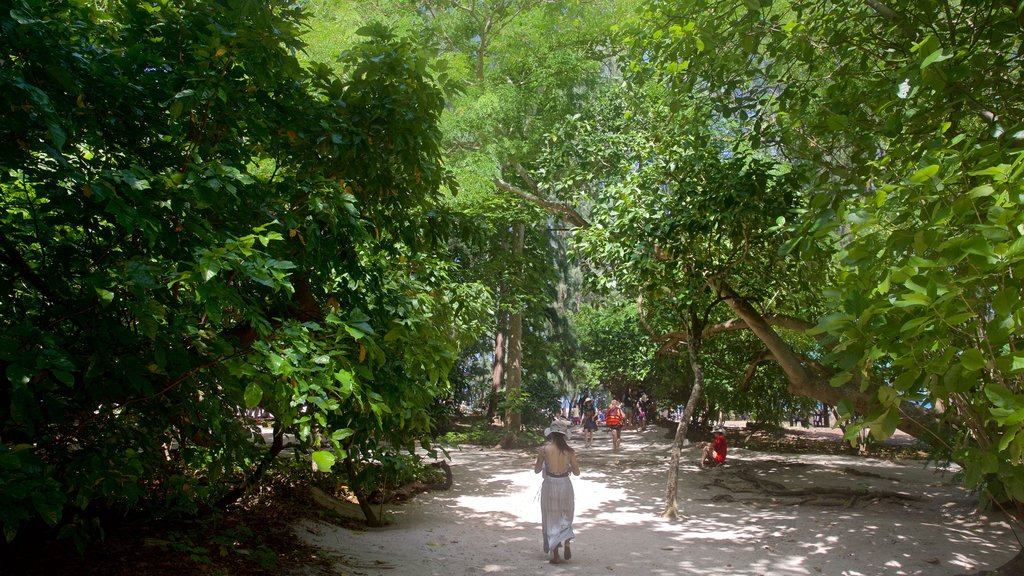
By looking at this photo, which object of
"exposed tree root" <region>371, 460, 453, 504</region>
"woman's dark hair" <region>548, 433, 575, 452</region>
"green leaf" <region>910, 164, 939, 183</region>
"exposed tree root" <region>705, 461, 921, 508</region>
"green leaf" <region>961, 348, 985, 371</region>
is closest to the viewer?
"green leaf" <region>961, 348, 985, 371</region>

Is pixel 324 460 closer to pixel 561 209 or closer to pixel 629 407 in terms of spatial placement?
pixel 561 209

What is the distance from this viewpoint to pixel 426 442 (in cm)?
587

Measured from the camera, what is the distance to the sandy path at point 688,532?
7.85 metres

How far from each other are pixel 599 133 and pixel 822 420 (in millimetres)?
26388

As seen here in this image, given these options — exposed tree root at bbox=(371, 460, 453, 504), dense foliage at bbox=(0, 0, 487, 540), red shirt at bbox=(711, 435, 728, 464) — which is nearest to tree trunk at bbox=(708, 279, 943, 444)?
exposed tree root at bbox=(371, 460, 453, 504)

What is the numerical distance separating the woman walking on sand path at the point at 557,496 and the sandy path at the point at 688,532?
27cm

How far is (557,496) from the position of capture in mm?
7977

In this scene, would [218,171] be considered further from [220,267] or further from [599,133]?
[599,133]

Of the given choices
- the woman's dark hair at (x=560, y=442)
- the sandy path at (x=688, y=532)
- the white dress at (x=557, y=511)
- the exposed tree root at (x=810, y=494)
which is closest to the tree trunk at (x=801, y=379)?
the sandy path at (x=688, y=532)

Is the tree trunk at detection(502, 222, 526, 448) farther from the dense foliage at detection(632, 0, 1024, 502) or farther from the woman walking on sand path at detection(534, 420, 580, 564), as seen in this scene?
the dense foliage at detection(632, 0, 1024, 502)

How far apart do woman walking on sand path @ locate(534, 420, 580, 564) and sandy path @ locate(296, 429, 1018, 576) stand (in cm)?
27

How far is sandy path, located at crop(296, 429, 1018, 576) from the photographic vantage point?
25.7ft

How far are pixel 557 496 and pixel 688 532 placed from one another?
3.05m

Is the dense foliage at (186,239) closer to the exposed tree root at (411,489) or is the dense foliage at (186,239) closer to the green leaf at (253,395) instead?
the green leaf at (253,395)
